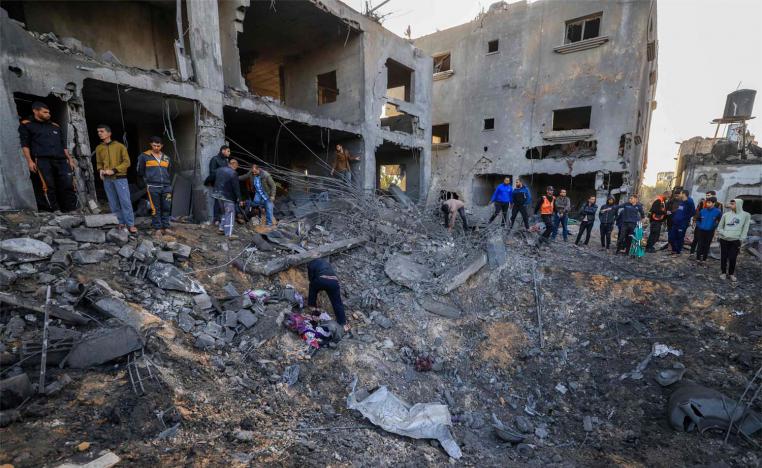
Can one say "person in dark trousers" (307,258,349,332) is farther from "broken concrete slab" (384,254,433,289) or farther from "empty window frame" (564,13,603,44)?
"empty window frame" (564,13,603,44)

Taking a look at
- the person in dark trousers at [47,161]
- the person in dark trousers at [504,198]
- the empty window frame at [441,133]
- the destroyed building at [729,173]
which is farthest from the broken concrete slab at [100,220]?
the destroyed building at [729,173]

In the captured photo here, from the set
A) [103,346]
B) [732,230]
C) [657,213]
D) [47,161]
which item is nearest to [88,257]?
[103,346]

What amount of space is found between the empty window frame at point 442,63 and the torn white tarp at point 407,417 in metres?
15.0

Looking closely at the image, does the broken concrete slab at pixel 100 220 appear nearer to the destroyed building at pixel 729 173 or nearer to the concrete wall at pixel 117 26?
the concrete wall at pixel 117 26

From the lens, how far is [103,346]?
8.81 feet

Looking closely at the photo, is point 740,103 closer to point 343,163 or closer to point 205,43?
point 343,163

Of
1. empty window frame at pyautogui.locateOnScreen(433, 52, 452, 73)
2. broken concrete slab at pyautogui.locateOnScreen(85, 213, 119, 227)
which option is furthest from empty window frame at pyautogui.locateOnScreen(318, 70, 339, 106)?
broken concrete slab at pyautogui.locateOnScreen(85, 213, 119, 227)

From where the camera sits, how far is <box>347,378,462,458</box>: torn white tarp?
2953 mm

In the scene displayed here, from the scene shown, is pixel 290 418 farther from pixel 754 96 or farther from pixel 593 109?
pixel 754 96

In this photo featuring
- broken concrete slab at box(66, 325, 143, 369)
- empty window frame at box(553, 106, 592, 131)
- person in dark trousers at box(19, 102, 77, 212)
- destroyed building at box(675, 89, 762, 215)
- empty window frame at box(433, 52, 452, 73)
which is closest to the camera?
broken concrete slab at box(66, 325, 143, 369)

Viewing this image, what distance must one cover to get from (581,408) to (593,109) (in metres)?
11.6

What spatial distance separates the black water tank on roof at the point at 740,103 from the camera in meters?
15.7

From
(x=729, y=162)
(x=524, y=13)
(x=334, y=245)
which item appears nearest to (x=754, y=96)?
(x=729, y=162)

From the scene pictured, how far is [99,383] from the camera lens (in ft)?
8.15
